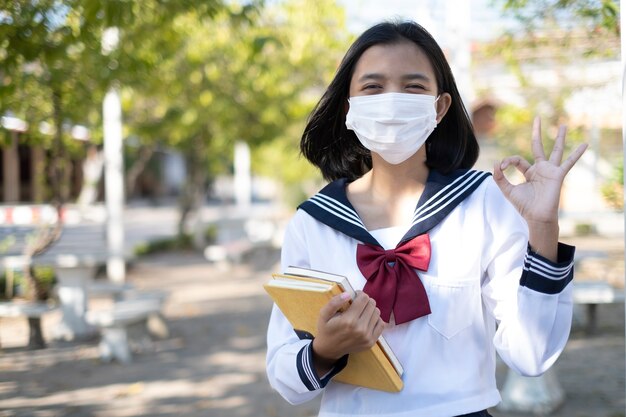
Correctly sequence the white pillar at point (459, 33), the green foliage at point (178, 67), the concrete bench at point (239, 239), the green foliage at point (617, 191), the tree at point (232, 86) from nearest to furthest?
the green foliage at point (617, 191), the green foliage at point (178, 67), the white pillar at point (459, 33), the tree at point (232, 86), the concrete bench at point (239, 239)

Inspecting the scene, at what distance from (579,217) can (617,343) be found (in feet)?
40.6

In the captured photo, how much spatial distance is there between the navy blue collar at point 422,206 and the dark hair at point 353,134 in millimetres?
82

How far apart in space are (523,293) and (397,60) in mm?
632

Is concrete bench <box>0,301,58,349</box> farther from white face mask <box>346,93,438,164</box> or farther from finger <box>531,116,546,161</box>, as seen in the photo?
finger <box>531,116,546,161</box>

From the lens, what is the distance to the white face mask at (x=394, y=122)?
185 centimetres

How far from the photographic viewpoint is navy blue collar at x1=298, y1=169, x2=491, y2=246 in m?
1.79

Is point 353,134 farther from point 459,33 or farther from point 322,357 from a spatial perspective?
point 459,33

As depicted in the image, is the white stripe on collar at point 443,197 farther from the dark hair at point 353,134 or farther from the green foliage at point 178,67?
the green foliage at point 178,67

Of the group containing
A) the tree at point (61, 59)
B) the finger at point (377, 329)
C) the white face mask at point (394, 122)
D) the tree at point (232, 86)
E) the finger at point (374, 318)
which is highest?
the tree at point (232, 86)

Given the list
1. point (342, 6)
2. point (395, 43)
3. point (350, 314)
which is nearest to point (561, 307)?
point (350, 314)

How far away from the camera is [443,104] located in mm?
1979

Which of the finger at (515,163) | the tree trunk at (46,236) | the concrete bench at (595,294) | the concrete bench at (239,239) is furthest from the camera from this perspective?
the concrete bench at (239,239)

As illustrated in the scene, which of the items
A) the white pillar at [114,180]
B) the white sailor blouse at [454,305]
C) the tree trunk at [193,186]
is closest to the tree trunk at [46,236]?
the white pillar at [114,180]

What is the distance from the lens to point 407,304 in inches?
67.6
